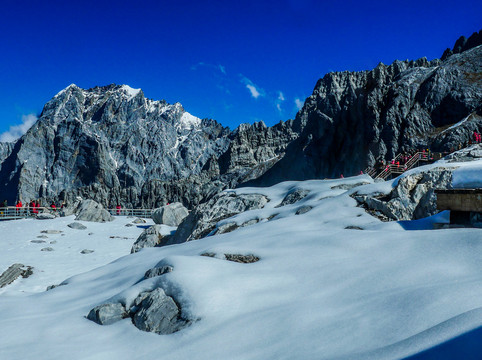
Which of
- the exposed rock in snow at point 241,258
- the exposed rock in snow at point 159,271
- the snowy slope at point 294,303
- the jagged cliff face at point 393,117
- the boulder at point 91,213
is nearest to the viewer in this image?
the snowy slope at point 294,303

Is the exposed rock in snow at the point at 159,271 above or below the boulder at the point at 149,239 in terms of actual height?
above

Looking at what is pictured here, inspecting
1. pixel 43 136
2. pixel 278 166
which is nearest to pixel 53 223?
pixel 278 166

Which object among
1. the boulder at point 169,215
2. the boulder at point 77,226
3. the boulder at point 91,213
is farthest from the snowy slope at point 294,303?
the boulder at point 91,213

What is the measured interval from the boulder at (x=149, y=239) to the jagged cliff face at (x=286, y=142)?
82.3 ft

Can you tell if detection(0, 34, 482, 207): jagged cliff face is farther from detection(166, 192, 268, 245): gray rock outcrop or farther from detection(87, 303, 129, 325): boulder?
detection(87, 303, 129, 325): boulder

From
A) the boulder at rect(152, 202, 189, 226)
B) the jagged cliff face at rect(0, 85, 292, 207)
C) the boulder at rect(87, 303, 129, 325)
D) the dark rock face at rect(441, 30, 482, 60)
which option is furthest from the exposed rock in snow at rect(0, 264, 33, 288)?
the dark rock face at rect(441, 30, 482, 60)

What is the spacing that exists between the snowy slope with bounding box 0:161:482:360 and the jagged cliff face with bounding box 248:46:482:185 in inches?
1965

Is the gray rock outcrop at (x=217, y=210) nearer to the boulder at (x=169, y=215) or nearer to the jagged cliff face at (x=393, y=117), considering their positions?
the boulder at (x=169, y=215)

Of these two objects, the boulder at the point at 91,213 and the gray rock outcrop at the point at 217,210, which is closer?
the gray rock outcrop at the point at 217,210

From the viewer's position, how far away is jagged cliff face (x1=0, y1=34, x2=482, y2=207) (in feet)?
196

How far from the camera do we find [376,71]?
75.2 metres

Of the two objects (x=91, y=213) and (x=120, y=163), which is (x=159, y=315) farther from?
(x=120, y=163)

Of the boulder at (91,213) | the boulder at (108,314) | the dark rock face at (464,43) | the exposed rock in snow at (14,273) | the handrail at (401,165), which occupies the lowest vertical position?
the exposed rock in snow at (14,273)

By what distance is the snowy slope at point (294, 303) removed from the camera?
3053mm
